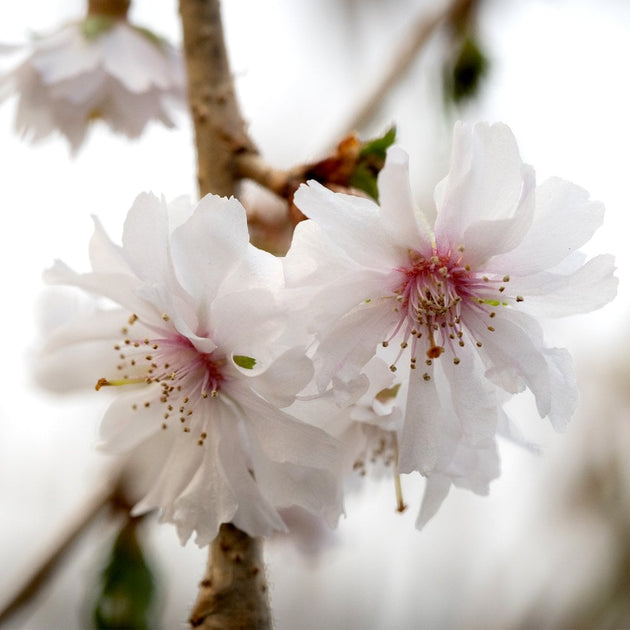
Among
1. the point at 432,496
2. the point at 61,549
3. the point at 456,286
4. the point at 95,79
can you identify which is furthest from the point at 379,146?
the point at 61,549

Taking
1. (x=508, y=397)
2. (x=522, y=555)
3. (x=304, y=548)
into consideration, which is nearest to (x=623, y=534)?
(x=522, y=555)

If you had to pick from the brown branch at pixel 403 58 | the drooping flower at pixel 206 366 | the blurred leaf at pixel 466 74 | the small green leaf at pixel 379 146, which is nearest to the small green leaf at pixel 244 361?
the drooping flower at pixel 206 366

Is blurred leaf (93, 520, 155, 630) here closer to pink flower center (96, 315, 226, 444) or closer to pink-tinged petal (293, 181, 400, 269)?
pink flower center (96, 315, 226, 444)

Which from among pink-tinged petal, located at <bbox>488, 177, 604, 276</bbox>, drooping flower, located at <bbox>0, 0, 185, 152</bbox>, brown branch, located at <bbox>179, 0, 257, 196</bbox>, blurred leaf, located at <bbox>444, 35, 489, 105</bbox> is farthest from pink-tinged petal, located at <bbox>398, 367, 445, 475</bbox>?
blurred leaf, located at <bbox>444, 35, 489, 105</bbox>

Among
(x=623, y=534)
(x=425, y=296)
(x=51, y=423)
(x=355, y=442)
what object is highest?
(x=623, y=534)

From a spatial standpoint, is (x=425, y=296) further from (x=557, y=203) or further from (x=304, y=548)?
(x=304, y=548)

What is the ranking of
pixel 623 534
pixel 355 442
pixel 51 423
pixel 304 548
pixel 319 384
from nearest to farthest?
1. pixel 319 384
2. pixel 355 442
3. pixel 304 548
4. pixel 623 534
5. pixel 51 423
